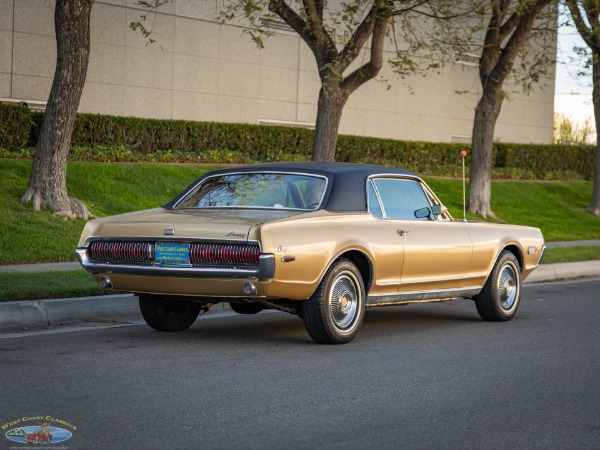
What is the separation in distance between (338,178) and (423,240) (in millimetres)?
1105

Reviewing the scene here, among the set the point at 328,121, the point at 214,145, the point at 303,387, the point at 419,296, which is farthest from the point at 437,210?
the point at 214,145

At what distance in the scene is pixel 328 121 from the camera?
19422 mm

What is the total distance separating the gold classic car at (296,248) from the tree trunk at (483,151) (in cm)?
1556

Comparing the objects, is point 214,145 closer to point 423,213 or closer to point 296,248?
point 423,213

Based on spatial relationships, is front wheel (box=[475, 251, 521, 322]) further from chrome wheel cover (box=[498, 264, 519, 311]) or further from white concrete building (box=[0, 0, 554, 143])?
white concrete building (box=[0, 0, 554, 143])

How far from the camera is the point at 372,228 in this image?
9359 mm

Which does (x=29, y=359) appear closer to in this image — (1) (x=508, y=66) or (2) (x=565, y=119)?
(1) (x=508, y=66)

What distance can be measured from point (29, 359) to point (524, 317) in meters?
6.05

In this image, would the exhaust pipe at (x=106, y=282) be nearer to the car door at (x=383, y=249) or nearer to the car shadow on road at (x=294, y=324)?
the car shadow on road at (x=294, y=324)

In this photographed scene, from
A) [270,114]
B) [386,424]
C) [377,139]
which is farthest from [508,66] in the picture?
[386,424]

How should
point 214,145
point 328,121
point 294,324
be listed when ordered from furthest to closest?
point 214,145
point 328,121
point 294,324

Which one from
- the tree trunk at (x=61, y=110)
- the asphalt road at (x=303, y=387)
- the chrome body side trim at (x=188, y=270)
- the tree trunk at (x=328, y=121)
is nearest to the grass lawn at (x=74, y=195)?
Result: the tree trunk at (x=61, y=110)

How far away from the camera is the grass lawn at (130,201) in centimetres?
1536

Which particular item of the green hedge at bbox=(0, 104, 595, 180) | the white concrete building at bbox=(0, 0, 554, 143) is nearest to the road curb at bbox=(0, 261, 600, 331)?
the green hedge at bbox=(0, 104, 595, 180)
